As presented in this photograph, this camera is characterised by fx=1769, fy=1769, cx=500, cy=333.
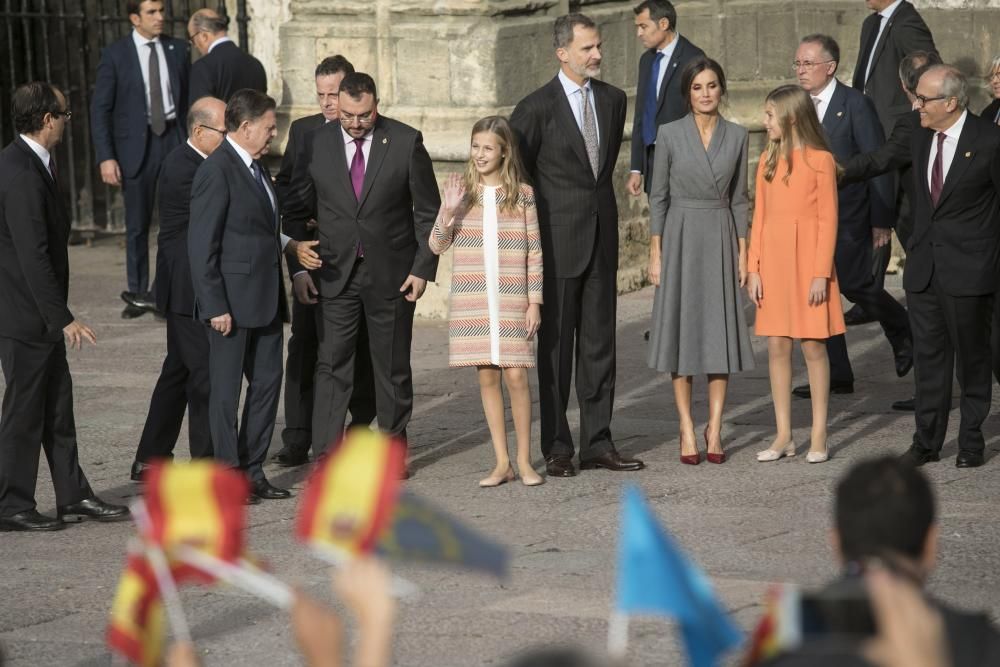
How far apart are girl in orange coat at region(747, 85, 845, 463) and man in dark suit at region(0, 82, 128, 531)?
297 cm

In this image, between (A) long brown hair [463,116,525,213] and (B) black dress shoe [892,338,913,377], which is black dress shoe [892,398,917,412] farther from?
(A) long brown hair [463,116,525,213]

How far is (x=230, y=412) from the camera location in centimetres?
730

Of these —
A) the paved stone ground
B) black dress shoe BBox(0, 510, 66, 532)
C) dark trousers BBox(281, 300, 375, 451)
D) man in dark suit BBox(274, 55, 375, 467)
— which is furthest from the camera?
dark trousers BBox(281, 300, 375, 451)

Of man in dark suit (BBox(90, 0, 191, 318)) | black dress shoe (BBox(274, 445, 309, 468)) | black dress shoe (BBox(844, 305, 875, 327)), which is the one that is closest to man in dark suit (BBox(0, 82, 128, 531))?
black dress shoe (BBox(274, 445, 309, 468))

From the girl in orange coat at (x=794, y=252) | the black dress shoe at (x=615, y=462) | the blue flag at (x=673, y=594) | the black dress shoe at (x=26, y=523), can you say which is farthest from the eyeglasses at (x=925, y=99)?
the blue flag at (x=673, y=594)

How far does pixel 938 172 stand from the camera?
25.1 feet

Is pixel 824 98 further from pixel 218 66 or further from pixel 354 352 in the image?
pixel 218 66

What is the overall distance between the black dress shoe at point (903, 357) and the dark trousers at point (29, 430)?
4.59m

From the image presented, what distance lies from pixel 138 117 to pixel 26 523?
5.60 meters

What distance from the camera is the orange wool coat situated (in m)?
7.77

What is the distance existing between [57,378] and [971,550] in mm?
3610

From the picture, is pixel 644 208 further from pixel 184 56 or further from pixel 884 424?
A: pixel 884 424

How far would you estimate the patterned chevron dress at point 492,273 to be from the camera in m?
7.46

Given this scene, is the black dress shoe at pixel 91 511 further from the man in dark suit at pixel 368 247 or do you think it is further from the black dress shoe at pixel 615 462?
the black dress shoe at pixel 615 462
